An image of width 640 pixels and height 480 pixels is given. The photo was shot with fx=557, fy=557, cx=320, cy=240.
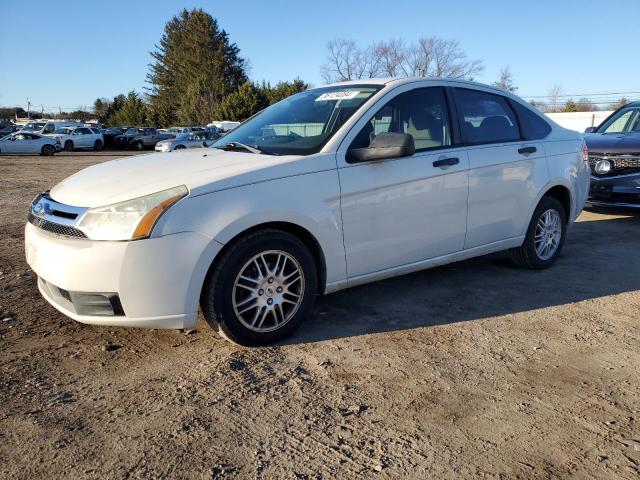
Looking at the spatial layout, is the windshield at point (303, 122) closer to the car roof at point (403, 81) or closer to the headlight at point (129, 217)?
the car roof at point (403, 81)

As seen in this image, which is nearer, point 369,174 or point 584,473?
point 584,473

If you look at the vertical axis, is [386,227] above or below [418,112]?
below

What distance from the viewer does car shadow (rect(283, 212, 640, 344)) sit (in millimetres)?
4020

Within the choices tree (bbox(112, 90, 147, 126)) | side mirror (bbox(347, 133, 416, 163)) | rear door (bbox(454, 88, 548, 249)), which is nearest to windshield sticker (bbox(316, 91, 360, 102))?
side mirror (bbox(347, 133, 416, 163))

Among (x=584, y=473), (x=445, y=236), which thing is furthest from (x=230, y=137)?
(x=584, y=473)

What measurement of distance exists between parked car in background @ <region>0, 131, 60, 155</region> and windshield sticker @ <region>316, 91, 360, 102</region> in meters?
30.5

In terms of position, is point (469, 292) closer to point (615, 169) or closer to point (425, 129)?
point (425, 129)

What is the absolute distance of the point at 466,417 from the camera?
277 centimetres

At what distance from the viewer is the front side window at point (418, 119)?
407cm

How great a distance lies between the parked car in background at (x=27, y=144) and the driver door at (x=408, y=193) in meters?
31.1

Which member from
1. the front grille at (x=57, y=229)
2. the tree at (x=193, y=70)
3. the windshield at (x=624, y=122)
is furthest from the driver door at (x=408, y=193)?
the tree at (x=193, y=70)

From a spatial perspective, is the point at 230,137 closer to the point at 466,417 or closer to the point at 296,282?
the point at 296,282

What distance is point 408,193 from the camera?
13.2 ft

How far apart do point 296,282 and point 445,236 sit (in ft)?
4.52
